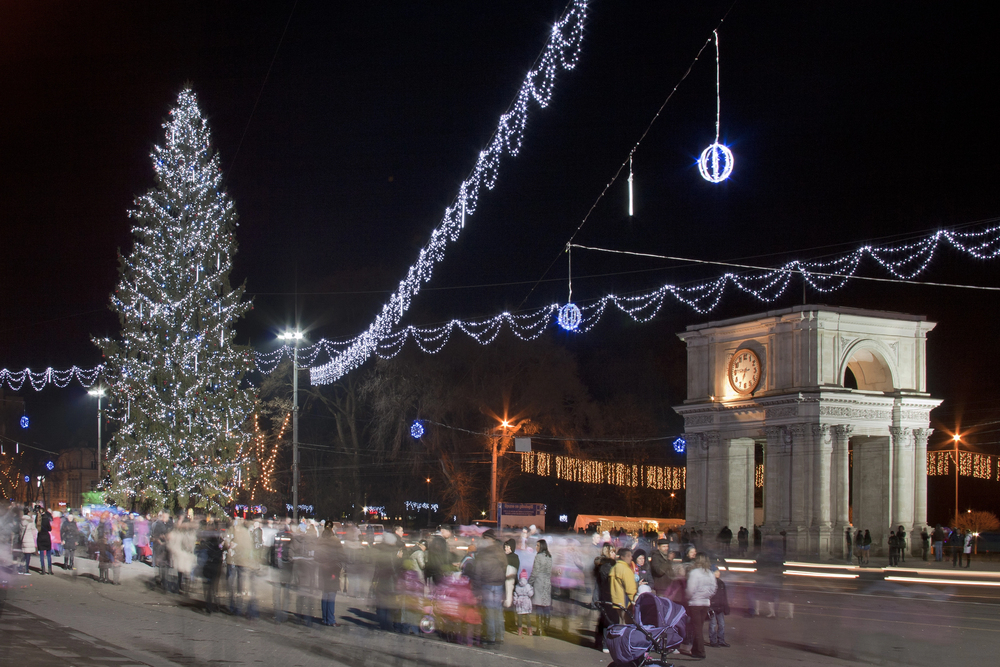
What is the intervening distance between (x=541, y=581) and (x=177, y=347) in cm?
2235

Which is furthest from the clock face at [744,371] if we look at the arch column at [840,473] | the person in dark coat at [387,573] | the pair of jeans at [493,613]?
the pair of jeans at [493,613]

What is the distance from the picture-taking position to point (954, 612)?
23234 millimetres

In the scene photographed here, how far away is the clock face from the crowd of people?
27.3 m

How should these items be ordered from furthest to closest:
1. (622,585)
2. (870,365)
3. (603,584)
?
(870,365)
(603,584)
(622,585)

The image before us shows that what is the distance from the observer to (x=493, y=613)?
15703mm

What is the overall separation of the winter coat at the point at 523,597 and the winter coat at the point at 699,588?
10.0 feet

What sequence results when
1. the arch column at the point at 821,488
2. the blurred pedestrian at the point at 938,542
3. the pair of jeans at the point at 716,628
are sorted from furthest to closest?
the arch column at the point at 821,488 → the blurred pedestrian at the point at 938,542 → the pair of jeans at the point at 716,628

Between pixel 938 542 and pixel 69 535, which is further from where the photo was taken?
pixel 938 542

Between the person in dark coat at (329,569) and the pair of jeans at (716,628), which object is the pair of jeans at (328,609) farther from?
the pair of jeans at (716,628)

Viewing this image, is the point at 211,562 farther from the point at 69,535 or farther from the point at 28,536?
the point at 69,535

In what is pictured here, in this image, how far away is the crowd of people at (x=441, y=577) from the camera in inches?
619

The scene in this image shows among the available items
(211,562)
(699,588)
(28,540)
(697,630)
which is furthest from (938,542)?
(28,540)

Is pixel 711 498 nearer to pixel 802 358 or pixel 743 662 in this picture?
pixel 802 358

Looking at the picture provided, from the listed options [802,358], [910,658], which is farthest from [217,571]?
[802,358]
